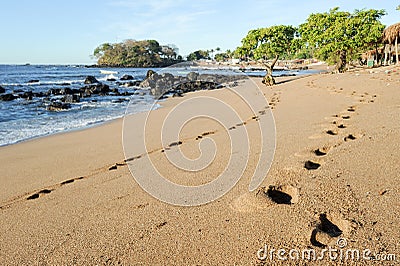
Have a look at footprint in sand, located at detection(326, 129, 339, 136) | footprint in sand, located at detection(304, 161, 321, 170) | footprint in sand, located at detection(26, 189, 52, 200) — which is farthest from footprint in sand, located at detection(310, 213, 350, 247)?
footprint in sand, located at detection(26, 189, 52, 200)

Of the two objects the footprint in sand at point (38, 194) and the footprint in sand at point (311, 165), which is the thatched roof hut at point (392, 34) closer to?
the footprint in sand at point (311, 165)

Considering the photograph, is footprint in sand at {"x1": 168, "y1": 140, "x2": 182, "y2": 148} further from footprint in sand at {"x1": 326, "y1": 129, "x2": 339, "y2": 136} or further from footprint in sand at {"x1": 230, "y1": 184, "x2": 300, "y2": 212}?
footprint in sand at {"x1": 230, "y1": 184, "x2": 300, "y2": 212}

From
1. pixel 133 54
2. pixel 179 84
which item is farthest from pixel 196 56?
pixel 179 84

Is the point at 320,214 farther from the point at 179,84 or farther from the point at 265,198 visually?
the point at 179,84

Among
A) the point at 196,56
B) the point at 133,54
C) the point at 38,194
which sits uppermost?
the point at 133,54

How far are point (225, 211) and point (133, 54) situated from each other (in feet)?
367

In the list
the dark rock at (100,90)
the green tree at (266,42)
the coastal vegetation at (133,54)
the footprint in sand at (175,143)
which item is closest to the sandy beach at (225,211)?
the footprint in sand at (175,143)

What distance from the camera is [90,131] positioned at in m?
7.79

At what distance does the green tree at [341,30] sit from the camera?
22016mm

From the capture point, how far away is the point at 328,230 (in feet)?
6.59

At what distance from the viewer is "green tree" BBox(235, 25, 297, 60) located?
1788 centimetres

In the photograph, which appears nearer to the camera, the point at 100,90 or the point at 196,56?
the point at 100,90

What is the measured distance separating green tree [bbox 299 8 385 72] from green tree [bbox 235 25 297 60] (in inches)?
200

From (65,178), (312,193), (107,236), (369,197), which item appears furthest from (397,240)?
(65,178)
